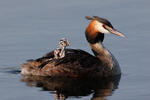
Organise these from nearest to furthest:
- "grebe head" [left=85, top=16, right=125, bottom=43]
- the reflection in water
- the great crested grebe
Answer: the reflection in water < the great crested grebe < "grebe head" [left=85, top=16, right=125, bottom=43]

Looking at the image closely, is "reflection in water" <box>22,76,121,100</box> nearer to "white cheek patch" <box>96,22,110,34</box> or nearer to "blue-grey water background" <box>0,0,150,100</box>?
"blue-grey water background" <box>0,0,150,100</box>

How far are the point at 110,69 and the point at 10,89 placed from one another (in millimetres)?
2689

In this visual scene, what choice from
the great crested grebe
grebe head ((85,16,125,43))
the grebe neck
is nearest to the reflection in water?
the great crested grebe

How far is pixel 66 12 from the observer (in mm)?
18578

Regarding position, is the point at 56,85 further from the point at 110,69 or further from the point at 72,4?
the point at 72,4

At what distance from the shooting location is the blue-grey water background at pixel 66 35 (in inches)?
528

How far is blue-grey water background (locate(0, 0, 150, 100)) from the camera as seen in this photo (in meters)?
13.4

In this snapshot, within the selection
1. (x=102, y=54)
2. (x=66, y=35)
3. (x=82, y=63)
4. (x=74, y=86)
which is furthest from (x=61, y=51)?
(x=66, y=35)

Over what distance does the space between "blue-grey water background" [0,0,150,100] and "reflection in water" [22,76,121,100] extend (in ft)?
0.60

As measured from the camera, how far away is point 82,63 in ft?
48.1

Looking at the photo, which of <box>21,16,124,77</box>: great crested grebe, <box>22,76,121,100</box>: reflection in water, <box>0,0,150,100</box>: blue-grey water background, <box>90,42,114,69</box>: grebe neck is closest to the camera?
<box>22,76,121,100</box>: reflection in water

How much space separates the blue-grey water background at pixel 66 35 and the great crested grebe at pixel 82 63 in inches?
12.6

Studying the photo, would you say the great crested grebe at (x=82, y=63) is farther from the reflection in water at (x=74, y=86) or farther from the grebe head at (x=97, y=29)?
the reflection in water at (x=74, y=86)

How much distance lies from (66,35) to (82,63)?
98.2 inches
